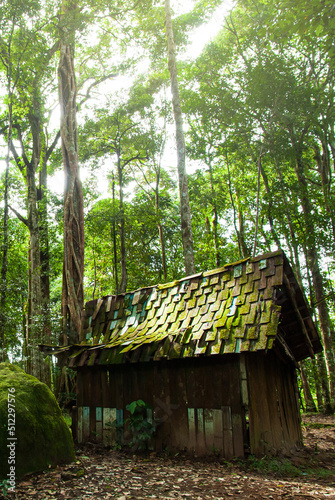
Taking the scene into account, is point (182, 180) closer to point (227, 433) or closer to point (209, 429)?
point (209, 429)

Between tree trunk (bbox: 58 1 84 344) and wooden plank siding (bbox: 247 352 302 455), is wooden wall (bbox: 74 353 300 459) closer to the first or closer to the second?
wooden plank siding (bbox: 247 352 302 455)

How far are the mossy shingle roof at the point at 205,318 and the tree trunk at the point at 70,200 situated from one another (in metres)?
1.00

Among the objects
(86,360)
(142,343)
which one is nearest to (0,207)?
(86,360)

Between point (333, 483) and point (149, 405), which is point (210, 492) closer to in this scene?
point (333, 483)

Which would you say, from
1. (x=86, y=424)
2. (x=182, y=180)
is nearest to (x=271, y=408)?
(x=86, y=424)

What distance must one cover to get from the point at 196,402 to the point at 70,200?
23.2 ft

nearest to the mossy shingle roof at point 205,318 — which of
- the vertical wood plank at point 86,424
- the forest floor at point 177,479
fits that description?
the vertical wood plank at point 86,424

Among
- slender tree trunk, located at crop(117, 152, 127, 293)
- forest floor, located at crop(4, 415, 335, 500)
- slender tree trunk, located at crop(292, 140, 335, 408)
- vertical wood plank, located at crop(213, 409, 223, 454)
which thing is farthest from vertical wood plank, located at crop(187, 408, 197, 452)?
slender tree trunk, located at crop(117, 152, 127, 293)

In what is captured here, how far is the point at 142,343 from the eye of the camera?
7.27m

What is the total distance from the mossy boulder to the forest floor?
0.20m

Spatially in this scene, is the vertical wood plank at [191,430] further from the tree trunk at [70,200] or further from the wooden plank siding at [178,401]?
the tree trunk at [70,200]

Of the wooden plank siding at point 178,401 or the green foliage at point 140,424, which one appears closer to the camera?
the wooden plank siding at point 178,401

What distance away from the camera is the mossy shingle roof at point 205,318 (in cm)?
653

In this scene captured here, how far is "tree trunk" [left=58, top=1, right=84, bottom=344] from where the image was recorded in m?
10.5
